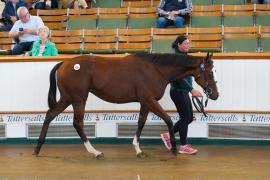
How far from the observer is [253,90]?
11.8m

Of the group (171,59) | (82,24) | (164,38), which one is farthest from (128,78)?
(82,24)

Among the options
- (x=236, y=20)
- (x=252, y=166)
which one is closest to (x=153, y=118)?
(x=252, y=166)

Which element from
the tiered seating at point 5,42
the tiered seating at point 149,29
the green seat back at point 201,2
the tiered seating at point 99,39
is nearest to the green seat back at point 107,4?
the tiered seating at point 149,29

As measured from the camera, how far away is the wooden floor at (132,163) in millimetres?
9414

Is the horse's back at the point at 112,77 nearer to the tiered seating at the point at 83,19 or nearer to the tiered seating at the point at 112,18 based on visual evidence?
the tiered seating at the point at 112,18

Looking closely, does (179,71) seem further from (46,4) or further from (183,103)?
(46,4)

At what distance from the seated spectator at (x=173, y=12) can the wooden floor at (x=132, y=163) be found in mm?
4519

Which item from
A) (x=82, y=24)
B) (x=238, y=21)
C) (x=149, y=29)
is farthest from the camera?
(x=82, y=24)

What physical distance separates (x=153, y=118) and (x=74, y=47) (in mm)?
3712

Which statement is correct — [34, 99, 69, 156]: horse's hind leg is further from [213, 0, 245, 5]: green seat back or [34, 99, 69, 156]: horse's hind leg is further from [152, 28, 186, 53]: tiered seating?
[213, 0, 245, 5]: green seat back

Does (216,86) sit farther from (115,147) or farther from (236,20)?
(236,20)

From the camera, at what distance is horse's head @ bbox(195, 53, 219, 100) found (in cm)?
1088

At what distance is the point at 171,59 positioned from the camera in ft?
36.1

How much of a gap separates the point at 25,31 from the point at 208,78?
4.63 meters
